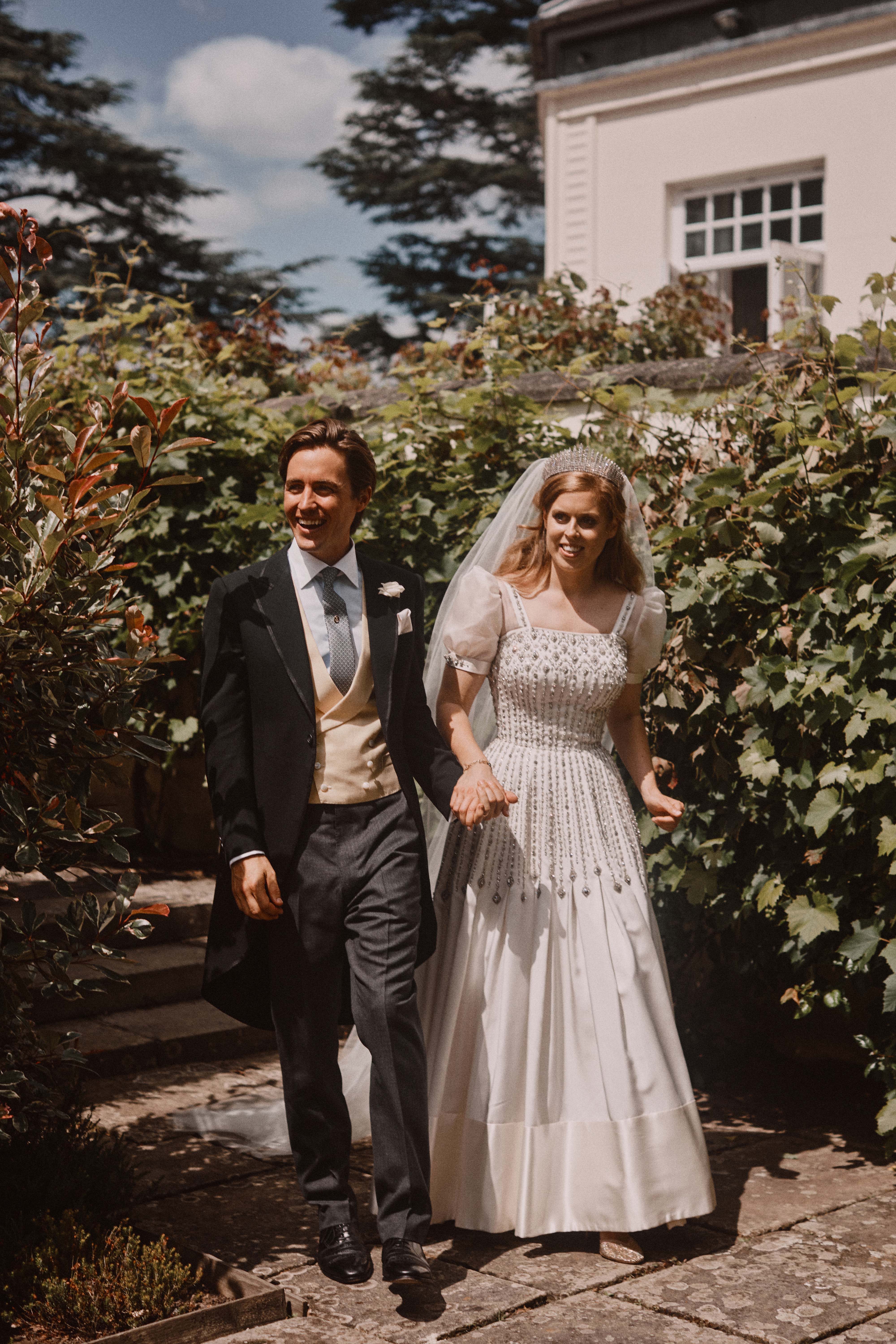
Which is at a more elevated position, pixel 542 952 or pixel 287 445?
pixel 287 445

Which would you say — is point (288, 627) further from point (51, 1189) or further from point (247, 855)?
point (51, 1189)

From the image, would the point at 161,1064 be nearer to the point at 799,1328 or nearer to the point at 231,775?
the point at 231,775

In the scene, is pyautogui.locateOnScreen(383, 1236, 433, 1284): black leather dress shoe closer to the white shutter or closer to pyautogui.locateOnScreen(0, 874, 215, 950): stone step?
pyautogui.locateOnScreen(0, 874, 215, 950): stone step

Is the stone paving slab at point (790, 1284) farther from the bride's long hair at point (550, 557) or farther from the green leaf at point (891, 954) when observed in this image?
the bride's long hair at point (550, 557)

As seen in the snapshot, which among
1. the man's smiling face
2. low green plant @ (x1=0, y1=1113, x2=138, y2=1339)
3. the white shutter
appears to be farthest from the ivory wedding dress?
the white shutter

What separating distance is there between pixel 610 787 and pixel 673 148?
10042 mm

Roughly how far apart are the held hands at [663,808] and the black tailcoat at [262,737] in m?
0.58

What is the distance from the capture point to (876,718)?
355 centimetres

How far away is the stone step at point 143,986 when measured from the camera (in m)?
4.86

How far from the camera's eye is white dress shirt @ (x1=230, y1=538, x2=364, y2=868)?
3.27 meters

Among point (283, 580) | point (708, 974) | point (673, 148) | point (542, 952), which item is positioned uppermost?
point (673, 148)

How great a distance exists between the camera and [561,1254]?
327cm

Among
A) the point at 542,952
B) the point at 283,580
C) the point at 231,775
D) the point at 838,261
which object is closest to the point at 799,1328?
the point at 542,952

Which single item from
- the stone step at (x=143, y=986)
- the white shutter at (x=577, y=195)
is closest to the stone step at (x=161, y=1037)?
the stone step at (x=143, y=986)
